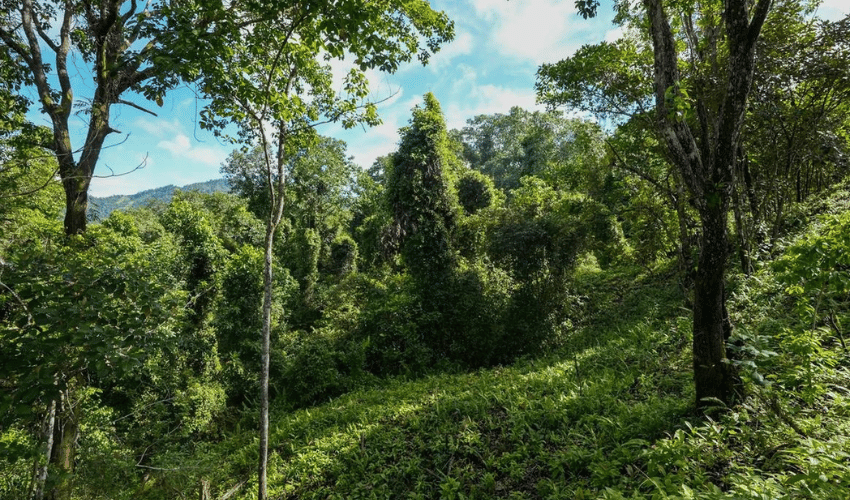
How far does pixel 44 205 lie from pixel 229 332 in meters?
8.74

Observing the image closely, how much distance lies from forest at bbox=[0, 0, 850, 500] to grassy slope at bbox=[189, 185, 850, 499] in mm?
42

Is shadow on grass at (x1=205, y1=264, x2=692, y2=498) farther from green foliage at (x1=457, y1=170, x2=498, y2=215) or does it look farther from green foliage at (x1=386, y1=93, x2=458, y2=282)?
green foliage at (x1=457, y1=170, x2=498, y2=215)

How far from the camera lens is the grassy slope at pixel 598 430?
→ 3342 mm

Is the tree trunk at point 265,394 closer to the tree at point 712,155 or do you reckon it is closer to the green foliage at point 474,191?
the tree at point 712,155

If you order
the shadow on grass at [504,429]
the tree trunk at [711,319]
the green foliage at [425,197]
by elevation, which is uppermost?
the green foliage at [425,197]

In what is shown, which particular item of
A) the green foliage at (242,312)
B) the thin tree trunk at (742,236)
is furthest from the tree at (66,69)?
the thin tree trunk at (742,236)

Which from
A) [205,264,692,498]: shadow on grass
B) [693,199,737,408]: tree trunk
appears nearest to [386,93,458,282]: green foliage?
[205,264,692,498]: shadow on grass

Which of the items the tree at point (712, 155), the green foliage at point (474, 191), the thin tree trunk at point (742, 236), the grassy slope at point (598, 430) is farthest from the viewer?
the green foliage at point (474, 191)

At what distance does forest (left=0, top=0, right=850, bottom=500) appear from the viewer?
3.37 m

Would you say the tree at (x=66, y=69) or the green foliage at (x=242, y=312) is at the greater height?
the tree at (x=66, y=69)

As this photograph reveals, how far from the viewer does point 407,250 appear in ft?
39.1

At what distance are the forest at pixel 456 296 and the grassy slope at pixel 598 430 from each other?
0.14 feet

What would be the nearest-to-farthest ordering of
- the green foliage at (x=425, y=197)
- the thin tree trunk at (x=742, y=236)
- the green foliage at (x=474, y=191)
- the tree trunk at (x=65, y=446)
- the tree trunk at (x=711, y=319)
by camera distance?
the tree trunk at (x=711, y=319), the tree trunk at (x=65, y=446), the thin tree trunk at (x=742, y=236), the green foliage at (x=425, y=197), the green foliage at (x=474, y=191)

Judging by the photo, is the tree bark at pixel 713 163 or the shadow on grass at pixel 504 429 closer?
the tree bark at pixel 713 163
